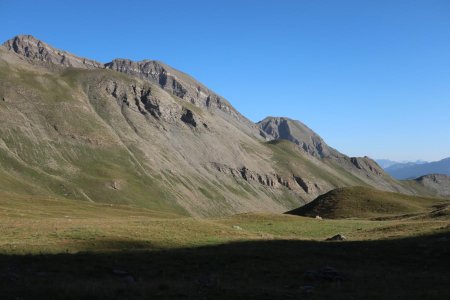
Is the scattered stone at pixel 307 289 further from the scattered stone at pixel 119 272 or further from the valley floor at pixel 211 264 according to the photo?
the scattered stone at pixel 119 272

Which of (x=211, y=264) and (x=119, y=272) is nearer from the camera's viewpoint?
(x=119, y=272)

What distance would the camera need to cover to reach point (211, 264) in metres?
33.8

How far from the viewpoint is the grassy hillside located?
386 ft

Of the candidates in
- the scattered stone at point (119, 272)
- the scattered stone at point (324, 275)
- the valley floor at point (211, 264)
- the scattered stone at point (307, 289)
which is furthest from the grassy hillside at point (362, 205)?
the scattered stone at point (119, 272)

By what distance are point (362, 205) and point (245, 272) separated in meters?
99.8

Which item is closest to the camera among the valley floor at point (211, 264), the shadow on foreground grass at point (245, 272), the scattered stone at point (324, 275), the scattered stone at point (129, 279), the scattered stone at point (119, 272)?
the shadow on foreground grass at point (245, 272)

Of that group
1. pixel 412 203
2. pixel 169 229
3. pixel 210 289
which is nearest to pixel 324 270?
pixel 210 289

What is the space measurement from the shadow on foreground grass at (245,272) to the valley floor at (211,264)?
0.21 ft

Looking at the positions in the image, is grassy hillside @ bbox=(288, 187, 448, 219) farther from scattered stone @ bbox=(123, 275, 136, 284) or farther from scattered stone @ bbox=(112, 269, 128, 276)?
scattered stone @ bbox=(123, 275, 136, 284)

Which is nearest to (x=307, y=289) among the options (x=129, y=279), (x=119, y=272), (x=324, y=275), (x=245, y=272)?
(x=324, y=275)

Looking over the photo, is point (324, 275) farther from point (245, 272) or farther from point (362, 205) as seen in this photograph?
point (362, 205)

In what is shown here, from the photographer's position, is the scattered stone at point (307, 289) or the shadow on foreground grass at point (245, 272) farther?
the scattered stone at point (307, 289)

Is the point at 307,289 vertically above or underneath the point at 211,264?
underneath

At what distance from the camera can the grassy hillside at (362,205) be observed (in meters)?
118
